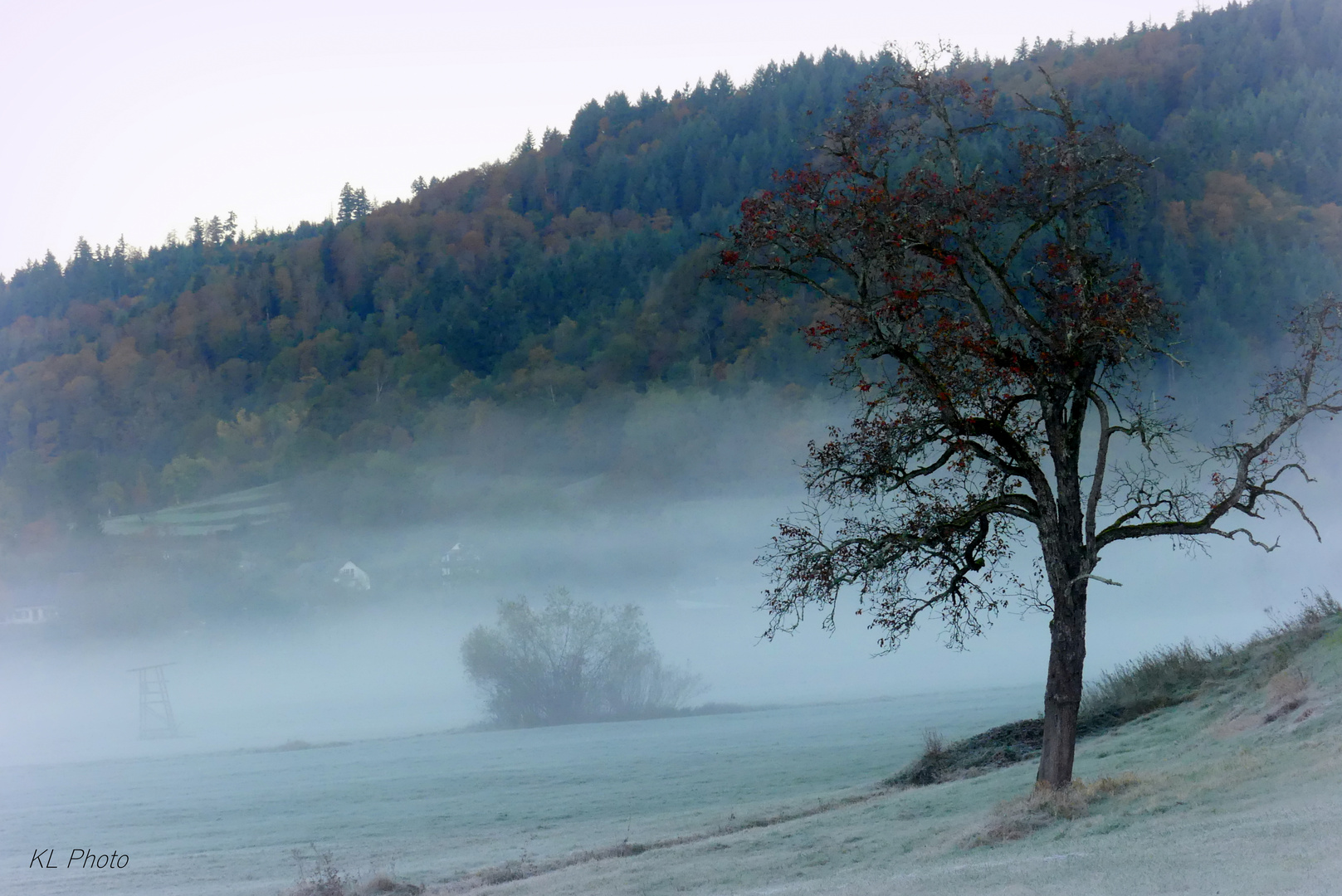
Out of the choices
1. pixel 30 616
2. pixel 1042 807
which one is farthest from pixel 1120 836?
pixel 30 616

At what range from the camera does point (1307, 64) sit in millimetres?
145375

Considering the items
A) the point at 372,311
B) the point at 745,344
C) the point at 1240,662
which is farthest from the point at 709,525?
the point at 1240,662

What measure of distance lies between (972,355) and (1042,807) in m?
5.59

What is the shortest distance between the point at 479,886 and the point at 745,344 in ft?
332

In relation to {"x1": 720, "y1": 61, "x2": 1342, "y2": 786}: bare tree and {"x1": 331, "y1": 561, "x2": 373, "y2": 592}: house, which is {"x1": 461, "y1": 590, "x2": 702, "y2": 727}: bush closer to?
{"x1": 720, "y1": 61, "x2": 1342, "y2": 786}: bare tree

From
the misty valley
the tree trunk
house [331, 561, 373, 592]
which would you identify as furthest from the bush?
house [331, 561, 373, 592]

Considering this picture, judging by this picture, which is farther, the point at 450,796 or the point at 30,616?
the point at 30,616

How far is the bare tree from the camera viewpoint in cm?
1477

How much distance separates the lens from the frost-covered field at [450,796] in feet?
75.8

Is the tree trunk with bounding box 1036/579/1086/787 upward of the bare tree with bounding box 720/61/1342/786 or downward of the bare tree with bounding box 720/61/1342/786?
downward

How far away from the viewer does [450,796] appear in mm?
39375

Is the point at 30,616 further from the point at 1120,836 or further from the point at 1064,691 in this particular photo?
the point at 1120,836

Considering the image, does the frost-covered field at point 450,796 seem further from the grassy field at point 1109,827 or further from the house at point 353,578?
the house at point 353,578

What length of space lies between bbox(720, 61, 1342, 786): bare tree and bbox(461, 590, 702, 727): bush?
54103 millimetres
